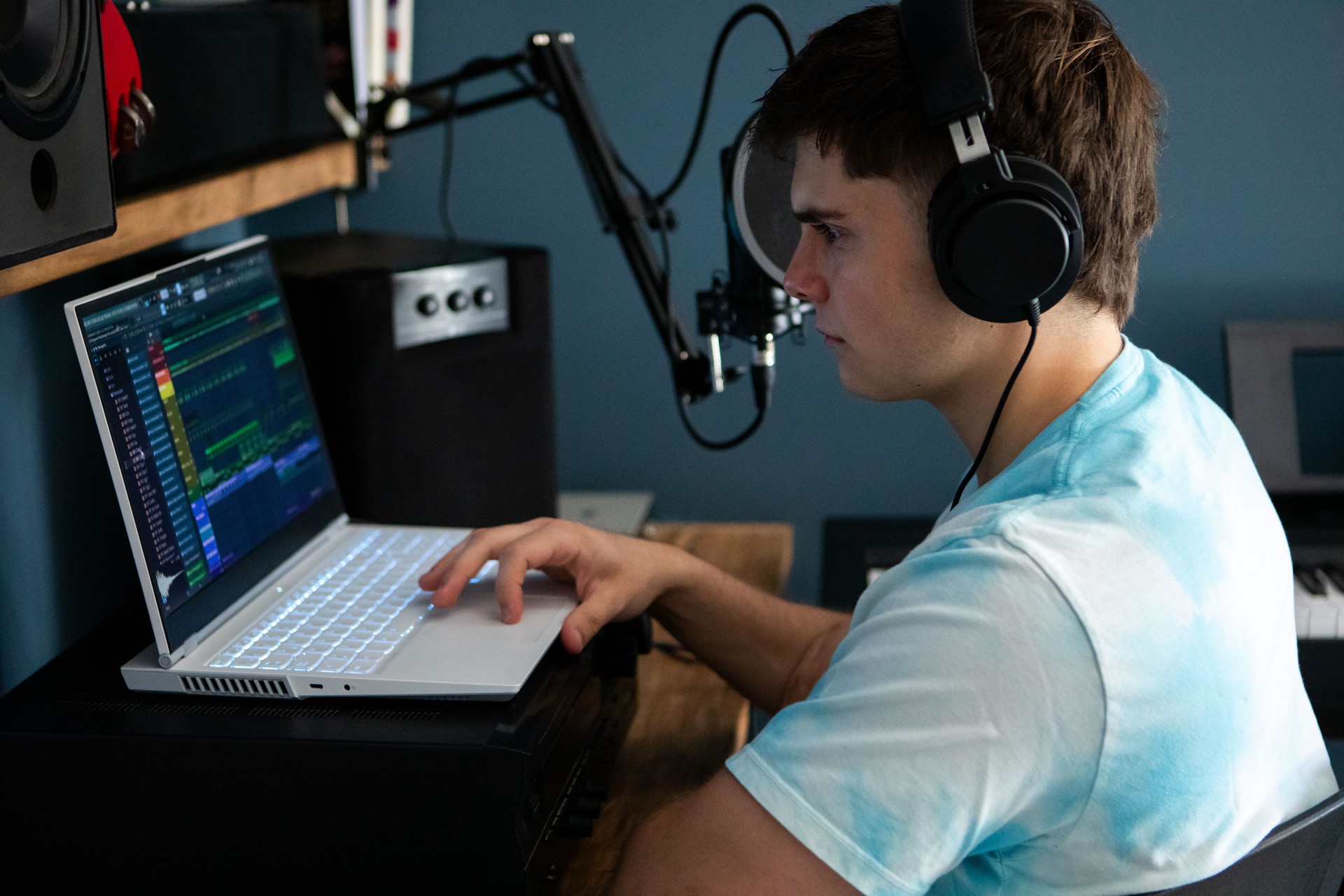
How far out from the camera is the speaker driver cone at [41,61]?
74 cm

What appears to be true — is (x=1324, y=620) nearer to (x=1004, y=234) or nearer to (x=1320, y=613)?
(x=1320, y=613)

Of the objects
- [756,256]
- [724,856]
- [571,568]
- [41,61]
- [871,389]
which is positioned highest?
[41,61]

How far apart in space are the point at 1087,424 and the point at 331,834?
55 cm

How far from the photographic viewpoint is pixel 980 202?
30.8 inches

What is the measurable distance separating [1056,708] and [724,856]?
0.21m

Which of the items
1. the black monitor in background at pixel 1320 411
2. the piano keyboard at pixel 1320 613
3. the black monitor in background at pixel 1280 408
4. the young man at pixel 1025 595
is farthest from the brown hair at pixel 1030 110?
the black monitor in background at pixel 1320 411

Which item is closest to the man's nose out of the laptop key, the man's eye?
the man's eye

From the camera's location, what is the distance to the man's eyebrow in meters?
0.86

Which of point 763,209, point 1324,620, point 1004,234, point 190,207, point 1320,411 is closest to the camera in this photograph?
point 1004,234

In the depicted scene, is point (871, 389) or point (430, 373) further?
point (430, 373)

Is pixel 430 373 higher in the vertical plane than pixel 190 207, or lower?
lower

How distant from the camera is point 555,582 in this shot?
108cm

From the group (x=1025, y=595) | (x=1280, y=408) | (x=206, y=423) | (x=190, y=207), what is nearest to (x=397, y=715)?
(x=206, y=423)

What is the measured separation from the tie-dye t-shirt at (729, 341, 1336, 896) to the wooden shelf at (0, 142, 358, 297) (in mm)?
638
